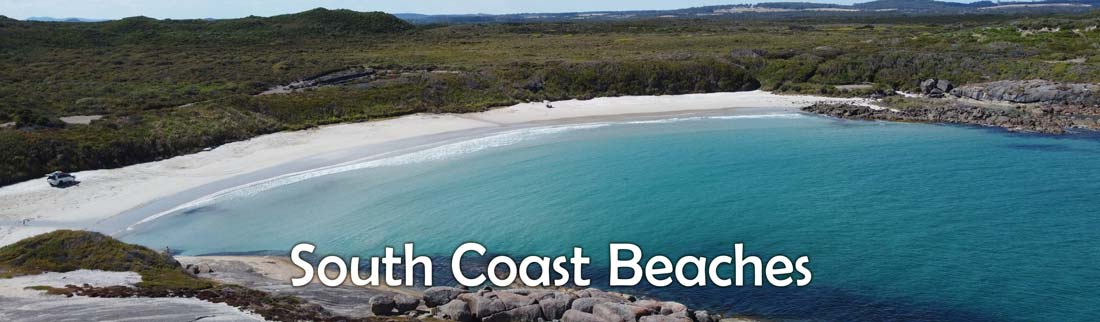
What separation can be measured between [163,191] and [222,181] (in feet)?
10.2

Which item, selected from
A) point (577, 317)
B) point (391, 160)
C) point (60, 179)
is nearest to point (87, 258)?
point (60, 179)

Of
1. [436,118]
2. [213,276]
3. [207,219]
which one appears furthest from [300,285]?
[436,118]

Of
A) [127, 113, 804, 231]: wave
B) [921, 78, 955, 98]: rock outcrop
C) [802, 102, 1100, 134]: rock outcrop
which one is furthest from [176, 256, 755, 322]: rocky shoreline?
[921, 78, 955, 98]: rock outcrop

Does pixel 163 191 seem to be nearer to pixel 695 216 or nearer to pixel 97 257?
Answer: pixel 97 257

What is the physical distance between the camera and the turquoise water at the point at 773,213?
25703mm

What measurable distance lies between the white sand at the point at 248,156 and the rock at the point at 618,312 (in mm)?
24401

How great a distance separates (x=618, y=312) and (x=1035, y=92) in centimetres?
5580

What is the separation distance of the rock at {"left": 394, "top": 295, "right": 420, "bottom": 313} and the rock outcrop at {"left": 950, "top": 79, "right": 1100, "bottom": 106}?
5751 centimetres

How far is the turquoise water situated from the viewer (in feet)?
84.3

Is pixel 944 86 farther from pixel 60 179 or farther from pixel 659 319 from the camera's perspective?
pixel 60 179

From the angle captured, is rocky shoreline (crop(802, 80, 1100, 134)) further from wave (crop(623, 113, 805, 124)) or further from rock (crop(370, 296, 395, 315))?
rock (crop(370, 296, 395, 315))

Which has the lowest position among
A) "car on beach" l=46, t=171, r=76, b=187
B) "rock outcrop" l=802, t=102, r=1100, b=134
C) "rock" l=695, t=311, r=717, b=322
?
"rock" l=695, t=311, r=717, b=322

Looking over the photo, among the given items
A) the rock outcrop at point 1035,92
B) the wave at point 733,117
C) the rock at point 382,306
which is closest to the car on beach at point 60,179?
the rock at point 382,306

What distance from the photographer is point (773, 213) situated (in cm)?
3516
